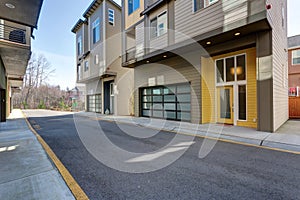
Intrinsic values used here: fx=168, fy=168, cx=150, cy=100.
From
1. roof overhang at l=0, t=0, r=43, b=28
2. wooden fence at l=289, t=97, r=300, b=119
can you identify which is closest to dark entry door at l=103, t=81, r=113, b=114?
roof overhang at l=0, t=0, r=43, b=28

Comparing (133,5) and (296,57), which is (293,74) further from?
(133,5)

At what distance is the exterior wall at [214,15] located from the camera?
6.34 meters

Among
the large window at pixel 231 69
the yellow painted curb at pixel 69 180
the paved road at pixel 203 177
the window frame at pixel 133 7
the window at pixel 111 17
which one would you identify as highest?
the window at pixel 111 17

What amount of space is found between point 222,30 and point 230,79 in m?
2.85

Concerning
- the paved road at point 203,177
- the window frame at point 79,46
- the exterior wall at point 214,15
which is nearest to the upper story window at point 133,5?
the exterior wall at point 214,15

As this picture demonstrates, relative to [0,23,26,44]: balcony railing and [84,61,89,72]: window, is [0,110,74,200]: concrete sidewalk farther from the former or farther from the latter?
[84,61,89,72]: window

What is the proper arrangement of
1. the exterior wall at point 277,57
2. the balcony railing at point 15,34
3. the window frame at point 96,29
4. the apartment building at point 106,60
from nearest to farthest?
1. the exterior wall at point 277,57
2. the balcony railing at point 15,34
3. the apartment building at point 106,60
4. the window frame at point 96,29

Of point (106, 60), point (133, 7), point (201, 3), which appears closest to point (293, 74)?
point (201, 3)

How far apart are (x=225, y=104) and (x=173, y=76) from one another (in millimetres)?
3496

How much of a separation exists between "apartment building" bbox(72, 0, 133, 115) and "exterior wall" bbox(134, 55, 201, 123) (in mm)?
2805

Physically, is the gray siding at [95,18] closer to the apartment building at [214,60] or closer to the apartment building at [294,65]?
the apartment building at [214,60]

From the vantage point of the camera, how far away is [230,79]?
8805mm

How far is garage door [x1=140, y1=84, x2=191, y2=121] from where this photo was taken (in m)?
10.2

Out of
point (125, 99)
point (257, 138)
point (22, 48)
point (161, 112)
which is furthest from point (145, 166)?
point (125, 99)
